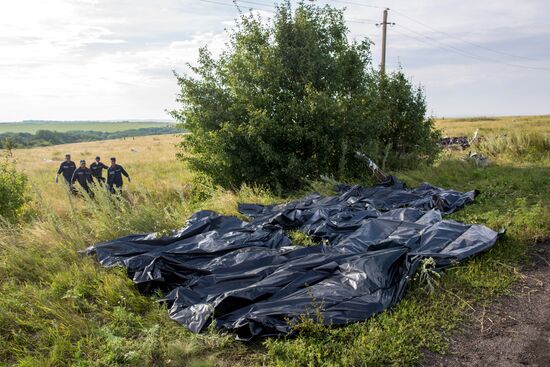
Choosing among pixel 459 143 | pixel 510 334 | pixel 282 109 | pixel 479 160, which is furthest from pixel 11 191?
pixel 459 143

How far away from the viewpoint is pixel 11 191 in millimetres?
8773

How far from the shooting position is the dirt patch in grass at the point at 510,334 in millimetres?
3148

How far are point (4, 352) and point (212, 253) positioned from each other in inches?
92.3

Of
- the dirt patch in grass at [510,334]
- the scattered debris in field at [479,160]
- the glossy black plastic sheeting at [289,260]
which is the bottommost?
the dirt patch in grass at [510,334]

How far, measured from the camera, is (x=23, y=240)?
5945 mm

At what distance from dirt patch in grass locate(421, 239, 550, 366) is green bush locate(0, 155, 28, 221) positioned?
8735 millimetres

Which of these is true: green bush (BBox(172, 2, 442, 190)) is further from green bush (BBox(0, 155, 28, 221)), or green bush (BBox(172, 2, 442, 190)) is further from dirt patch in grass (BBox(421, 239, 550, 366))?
dirt patch in grass (BBox(421, 239, 550, 366))

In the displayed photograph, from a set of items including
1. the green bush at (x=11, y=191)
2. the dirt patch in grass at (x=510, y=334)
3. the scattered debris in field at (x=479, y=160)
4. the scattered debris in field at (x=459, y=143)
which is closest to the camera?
the dirt patch in grass at (x=510, y=334)

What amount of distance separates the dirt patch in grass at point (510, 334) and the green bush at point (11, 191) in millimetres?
8735

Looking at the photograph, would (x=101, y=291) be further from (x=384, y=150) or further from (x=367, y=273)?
(x=384, y=150)

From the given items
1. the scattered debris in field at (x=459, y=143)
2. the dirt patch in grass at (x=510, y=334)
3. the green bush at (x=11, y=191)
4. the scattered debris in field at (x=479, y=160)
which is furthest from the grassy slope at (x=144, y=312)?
the scattered debris in field at (x=459, y=143)

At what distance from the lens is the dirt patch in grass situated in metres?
3.15

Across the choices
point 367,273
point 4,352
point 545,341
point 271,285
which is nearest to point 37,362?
point 4,352

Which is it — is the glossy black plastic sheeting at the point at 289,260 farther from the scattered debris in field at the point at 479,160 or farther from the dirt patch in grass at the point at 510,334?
the scattered debris in field at the point at 479,160
